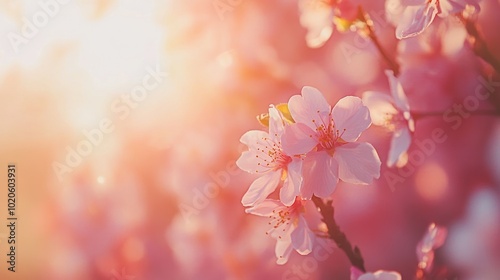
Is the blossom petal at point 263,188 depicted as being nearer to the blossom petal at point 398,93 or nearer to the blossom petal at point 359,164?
the blossom petal at point 359,164

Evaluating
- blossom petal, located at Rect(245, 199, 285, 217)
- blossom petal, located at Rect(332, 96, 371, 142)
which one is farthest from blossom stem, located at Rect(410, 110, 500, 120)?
blossom petal, located at Rect(245, 199, 285, 217)

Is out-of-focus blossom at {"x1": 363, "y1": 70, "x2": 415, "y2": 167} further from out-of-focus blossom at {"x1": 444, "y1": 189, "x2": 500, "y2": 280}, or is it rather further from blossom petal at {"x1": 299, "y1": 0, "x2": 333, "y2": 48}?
out-of-focus blossom at {"x1": 444, "y1": 189, "x2": 500, "y2": 280}

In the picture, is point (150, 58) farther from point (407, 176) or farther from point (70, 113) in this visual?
point (407, 176)

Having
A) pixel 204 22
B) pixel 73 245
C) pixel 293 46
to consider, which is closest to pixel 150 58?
pixel 204 22

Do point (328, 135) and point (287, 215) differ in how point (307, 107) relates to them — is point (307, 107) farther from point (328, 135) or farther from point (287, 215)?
point (287, 215)

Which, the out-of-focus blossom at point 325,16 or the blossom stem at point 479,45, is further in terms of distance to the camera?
the out-of-focus blossom at point 325,16

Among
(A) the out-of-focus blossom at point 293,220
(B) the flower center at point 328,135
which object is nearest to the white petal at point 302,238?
(A) the out-of-focus blossom at point 293,220
